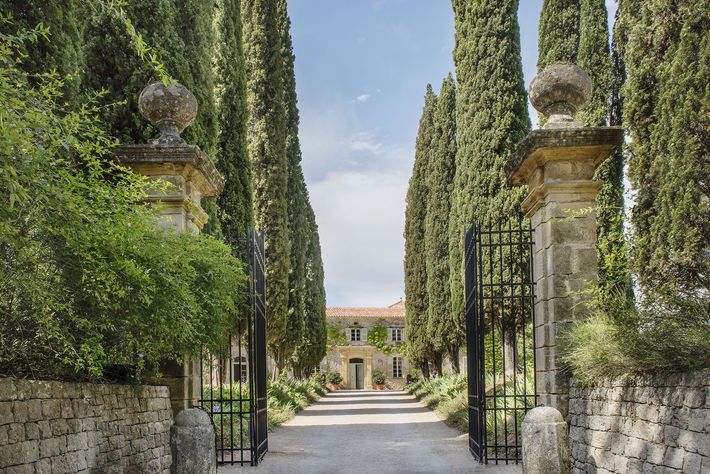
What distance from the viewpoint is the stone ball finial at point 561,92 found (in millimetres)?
7207

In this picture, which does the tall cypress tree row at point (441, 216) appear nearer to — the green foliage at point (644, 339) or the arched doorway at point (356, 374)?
the green foliage at point (644, 339)

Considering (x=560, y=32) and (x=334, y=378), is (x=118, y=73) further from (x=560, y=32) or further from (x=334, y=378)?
(x=334, y=378)

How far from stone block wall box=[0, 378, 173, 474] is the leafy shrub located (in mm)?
38263

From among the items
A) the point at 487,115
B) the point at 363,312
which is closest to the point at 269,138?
the point at 487,115

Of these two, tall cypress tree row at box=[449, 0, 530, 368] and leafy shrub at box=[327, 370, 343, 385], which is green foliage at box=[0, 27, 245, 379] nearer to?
tall cypress tree row at box=[449, 0, 530, 368]

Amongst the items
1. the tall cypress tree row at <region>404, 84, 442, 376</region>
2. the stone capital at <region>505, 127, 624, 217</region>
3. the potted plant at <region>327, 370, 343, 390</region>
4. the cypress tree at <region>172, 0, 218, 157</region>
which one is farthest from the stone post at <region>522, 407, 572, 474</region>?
the potted plant at <region>327, 370, 343, 390</region>

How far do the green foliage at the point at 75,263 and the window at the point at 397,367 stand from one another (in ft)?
140

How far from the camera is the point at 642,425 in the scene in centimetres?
519

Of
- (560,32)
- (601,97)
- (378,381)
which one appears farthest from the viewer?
(378,381)

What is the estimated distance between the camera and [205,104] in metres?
10.3

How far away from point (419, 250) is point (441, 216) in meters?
4.96

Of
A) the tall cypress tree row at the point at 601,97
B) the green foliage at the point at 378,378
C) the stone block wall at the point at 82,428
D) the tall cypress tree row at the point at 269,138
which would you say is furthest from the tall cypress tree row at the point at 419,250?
the stone block wall at the point at 82,428

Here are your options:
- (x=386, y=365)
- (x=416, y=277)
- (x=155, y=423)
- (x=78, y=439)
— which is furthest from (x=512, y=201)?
(x=386, y=365)

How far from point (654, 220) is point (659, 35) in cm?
164
